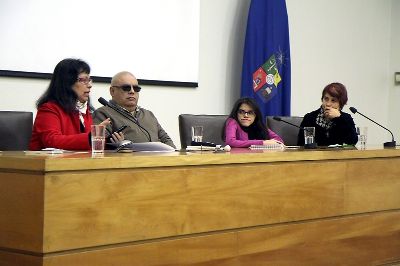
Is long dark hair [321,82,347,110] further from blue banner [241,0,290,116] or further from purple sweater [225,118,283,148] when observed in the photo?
blue banner [241,0,290,116]

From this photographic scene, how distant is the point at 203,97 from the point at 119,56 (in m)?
0.97

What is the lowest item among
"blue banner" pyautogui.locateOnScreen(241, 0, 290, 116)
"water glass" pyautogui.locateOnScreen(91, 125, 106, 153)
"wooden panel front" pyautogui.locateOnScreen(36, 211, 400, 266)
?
"wooden panel front" pyautogui.locateOnScreen(36, 211, 400, 266)

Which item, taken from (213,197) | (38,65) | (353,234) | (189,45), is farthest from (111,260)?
(189,45)

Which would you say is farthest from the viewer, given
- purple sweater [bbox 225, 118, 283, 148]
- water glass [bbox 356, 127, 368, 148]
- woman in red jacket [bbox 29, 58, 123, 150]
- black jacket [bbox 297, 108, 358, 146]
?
black jacket [bbox 297, 108, 358, 146]

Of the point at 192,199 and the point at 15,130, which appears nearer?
the point at 192,199

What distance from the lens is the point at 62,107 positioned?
3736mm

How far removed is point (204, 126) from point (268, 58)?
1974mm

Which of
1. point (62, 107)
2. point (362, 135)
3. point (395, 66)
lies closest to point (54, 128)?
point (62, 107)

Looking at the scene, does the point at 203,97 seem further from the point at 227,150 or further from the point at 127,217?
the point at 127,217

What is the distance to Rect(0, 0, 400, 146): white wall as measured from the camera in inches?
228

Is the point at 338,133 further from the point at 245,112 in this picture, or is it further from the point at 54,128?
the point at 54,128

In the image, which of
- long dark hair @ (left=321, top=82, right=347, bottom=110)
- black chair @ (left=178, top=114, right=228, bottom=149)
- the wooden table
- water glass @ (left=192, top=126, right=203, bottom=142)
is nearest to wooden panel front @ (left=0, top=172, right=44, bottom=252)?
the wooden table

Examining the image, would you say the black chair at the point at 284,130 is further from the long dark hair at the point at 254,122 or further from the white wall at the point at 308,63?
the white wall at the point at 308,63

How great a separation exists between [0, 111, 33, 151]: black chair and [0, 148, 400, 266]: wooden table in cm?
87
